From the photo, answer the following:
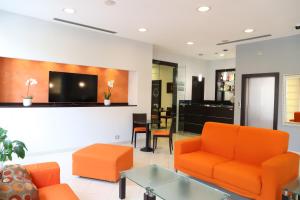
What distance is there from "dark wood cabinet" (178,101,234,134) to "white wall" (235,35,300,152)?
1.70ft

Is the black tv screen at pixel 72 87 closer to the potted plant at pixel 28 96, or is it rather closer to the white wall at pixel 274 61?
the potted plant at pixel 28 96

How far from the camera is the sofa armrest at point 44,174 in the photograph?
224 centimetres

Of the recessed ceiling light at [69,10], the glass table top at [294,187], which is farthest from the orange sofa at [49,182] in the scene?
the recessed ceiling light at [69,10]

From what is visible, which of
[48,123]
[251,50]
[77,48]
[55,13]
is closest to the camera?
[55,13]

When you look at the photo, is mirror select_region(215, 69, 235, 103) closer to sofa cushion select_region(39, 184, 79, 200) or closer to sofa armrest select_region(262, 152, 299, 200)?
sofa armrest select_region(262, 152, 299, 200)

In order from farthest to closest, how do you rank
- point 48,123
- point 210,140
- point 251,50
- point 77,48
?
1. point 251,50
2. point 77,48
3. point 48,123
4. point 210,140

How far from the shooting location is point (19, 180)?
1.92 metres

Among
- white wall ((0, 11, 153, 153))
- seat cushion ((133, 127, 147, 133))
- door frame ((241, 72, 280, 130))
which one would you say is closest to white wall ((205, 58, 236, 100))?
door frame ((241, 72, 280, 130))

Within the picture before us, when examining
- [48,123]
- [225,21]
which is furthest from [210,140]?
[48,123]

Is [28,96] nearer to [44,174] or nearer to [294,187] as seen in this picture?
[44,174]

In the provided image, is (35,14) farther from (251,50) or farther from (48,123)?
(251,50)

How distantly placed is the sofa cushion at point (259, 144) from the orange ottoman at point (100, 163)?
5.88 ft

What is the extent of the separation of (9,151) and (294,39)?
6.07 m

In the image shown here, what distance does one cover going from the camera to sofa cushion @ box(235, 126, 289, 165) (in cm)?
293
